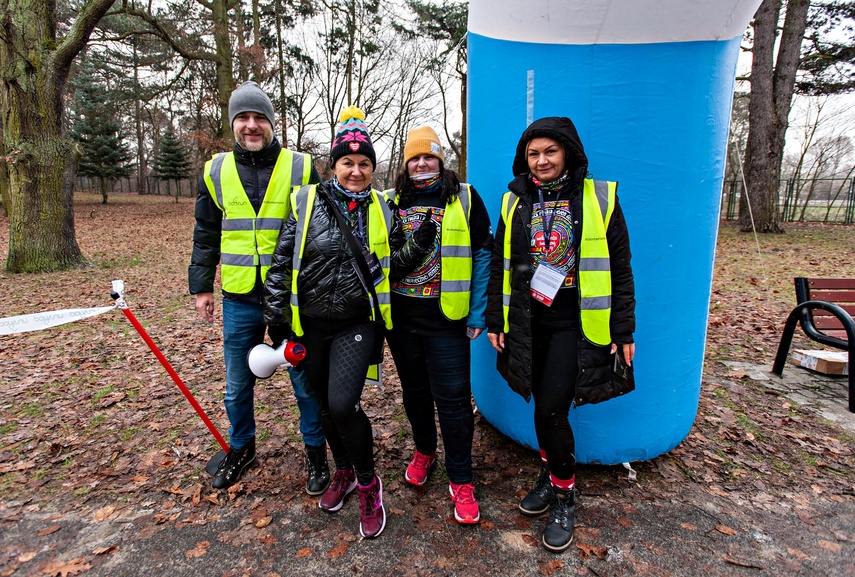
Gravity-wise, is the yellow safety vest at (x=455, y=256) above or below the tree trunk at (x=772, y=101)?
below

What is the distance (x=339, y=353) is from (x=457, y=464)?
898mm

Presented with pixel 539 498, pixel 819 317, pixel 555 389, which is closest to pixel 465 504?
pixel 539 498

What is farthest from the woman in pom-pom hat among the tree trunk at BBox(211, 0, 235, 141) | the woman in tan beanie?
the tree trunk at BBox(211, 0, 235, 141)

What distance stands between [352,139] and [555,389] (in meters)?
1.57

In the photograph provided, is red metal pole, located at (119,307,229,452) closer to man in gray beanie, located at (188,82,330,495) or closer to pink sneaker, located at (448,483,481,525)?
man in gray beanie, located at (188,82,330,495)

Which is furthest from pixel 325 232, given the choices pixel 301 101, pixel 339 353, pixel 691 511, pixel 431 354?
pixel 301 101

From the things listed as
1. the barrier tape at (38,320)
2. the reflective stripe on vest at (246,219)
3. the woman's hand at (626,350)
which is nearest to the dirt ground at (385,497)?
the woman's hand at (626,350)

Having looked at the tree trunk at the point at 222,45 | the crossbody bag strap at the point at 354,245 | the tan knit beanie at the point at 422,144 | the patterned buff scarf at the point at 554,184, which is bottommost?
the crossbody bag strap at the point at 354,245

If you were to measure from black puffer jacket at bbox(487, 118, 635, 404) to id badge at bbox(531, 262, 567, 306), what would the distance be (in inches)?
1.4

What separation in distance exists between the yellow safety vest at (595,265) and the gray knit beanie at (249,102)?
5.61 feet

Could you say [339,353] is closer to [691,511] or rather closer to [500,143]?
[500,143]

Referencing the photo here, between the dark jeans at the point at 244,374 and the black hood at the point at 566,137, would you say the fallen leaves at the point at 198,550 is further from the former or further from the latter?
the black hood at the point at 566,137

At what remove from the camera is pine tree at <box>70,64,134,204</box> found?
2403 centimetres

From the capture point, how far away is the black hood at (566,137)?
2.28 m
